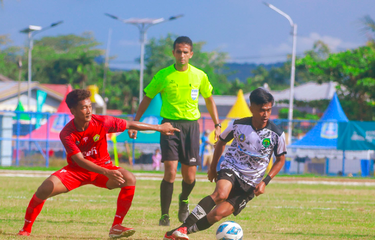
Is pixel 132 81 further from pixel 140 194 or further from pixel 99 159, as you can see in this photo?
pixel 99 159

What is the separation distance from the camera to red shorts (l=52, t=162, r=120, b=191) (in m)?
5.39

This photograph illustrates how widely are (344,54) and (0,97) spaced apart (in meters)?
27.0

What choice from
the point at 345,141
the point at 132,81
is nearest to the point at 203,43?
the point at 132,81

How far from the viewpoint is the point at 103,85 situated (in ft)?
225

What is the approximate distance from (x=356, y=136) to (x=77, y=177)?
14042 mm

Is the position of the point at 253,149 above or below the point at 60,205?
above

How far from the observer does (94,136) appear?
545 cm

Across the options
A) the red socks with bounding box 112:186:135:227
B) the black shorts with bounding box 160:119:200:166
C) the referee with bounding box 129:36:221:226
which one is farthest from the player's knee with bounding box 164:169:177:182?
the red socks with bounding box 112:186:135:227

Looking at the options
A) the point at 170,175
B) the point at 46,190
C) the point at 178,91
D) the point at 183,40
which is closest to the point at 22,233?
the point at 46,190

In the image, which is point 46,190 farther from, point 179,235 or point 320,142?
point 320,142

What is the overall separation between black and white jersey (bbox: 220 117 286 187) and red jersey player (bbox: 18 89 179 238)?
798 mm

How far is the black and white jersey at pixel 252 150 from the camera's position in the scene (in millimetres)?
5180

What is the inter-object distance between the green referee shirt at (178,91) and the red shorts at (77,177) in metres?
1.42

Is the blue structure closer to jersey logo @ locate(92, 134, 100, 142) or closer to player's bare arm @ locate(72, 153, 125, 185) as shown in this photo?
jersey logo @ locate(92, 134, 100, 142)
